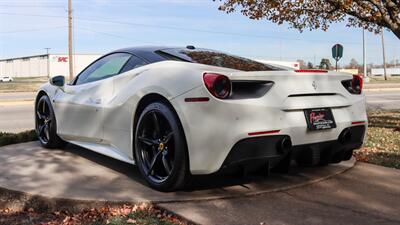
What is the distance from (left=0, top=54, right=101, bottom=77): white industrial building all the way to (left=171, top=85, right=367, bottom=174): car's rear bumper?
252 feet

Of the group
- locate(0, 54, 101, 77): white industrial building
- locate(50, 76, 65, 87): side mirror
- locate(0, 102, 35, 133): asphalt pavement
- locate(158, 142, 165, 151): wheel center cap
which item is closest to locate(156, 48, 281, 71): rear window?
locate(158, 142, 165, 151): wheel center cap

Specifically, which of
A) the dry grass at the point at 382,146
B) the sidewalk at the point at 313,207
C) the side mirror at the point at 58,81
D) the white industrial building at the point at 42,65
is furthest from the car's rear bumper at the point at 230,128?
the white industrial building at the point at 42,65

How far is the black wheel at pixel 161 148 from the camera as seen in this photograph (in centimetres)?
382

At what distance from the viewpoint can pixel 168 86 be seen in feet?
12.9

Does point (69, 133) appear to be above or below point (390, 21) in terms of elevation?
below

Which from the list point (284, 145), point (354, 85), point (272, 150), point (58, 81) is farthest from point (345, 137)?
point (58, 81)

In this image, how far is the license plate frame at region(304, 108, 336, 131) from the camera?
3946 millimetres

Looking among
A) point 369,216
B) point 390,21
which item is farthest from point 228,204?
point 390,21

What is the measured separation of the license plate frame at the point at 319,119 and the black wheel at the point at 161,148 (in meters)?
Result: 1.08

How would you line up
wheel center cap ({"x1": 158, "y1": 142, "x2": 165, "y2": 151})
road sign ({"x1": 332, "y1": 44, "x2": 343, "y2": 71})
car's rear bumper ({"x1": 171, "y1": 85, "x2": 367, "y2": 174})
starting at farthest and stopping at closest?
road sign ({"x1": 332, "y1": 44, "x2": 343, "y2": 71}) < wheel center cap ({"x1": 158, "y1": 142, "x2": 165, "y2": 151}) < car's rear bumper ({"x1": 171, "y1": 85, "x2": 367, "y2": 174})

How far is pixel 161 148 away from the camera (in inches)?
161

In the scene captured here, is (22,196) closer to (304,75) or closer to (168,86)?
(168,86)

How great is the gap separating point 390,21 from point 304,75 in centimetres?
531

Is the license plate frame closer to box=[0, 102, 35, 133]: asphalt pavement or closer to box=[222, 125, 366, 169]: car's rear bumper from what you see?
box=[222, 125, 366, 169]: car's rear bumper
